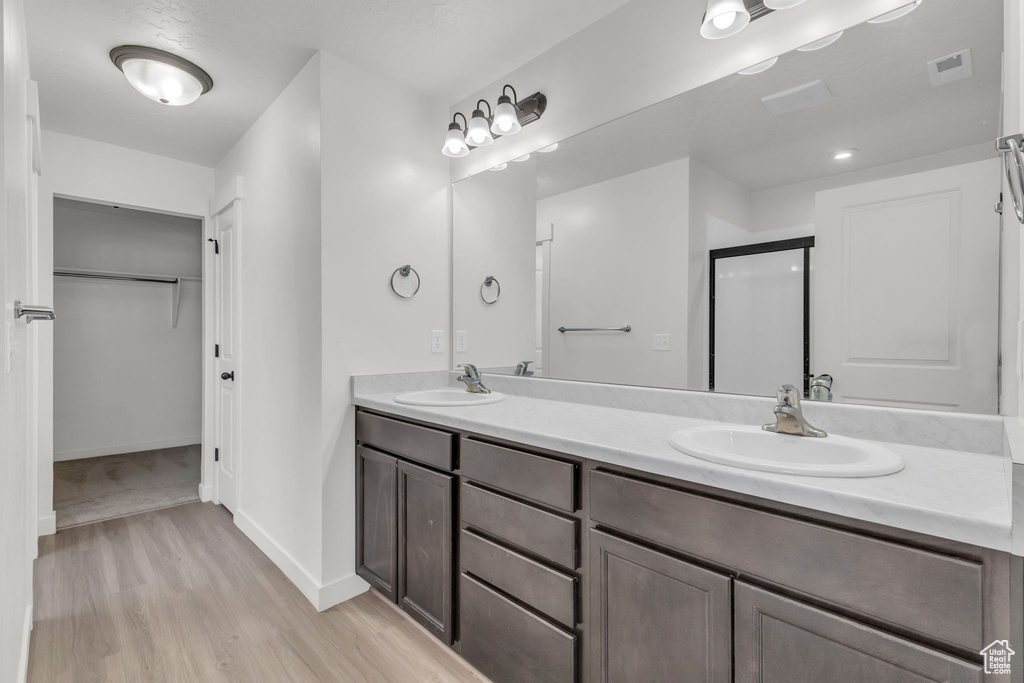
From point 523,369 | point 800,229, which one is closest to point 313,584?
point 523,369

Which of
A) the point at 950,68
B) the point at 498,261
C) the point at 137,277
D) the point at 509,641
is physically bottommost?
the point at 509,641

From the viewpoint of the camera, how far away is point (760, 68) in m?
1.49

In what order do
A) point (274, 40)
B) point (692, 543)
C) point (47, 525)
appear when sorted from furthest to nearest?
point (47, 525) → point (274, 40) → point (692, 543)

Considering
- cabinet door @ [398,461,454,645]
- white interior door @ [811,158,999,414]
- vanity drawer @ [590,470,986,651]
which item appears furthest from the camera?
cabinet door @ [398,461,454,645]

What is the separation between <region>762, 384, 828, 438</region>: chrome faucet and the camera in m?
1.28

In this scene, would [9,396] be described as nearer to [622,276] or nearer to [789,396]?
[622,276]

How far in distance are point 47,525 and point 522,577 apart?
311 centimetres

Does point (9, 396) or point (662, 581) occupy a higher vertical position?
point (9, 396)

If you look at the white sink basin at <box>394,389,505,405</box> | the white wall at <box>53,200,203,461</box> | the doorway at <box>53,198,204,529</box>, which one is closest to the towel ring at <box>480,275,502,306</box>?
the white sink basin at <box>394,389,505,405</box>

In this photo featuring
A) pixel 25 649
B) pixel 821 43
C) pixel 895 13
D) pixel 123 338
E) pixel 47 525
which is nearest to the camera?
pixel 895 13

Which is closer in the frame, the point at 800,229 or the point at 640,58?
the point at 800,229

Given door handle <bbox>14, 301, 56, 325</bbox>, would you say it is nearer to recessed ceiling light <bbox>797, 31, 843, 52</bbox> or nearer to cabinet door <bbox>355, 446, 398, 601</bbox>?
cabinet door <bbox>355, 446, 398, 601</bbox>

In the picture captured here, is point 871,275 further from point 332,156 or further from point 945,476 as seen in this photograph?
point 332,156

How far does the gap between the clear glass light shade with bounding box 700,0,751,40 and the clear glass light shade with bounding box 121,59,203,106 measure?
7.45 ft
